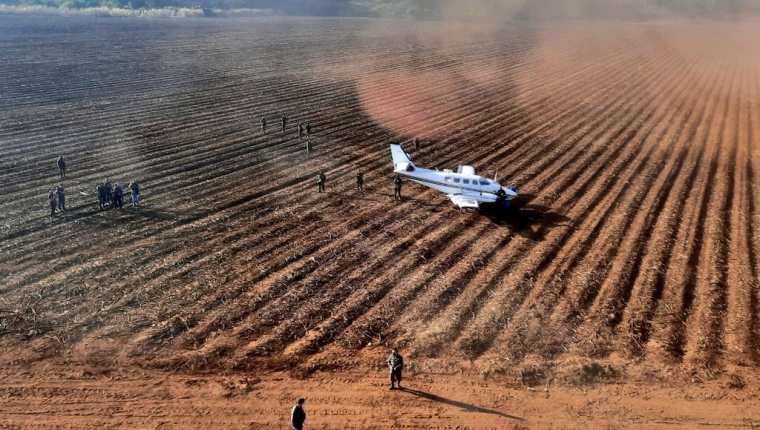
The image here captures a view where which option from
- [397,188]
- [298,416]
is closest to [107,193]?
[397,188]

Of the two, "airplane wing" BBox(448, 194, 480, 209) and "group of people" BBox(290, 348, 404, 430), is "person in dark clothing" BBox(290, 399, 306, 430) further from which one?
"airplane wing" BBox(448, 194, 480, 209)

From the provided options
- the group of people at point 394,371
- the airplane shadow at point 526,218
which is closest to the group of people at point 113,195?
the group of people at point 394,371

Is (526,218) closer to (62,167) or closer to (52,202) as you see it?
(52,202)

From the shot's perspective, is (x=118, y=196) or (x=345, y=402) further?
(x=118, y=196)

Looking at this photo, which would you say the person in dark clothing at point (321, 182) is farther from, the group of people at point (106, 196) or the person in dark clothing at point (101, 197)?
the person in dark clothing at point (101, 197)

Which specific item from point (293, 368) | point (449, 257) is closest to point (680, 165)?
point (449, 257)

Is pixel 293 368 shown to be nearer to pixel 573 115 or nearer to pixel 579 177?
pixel 579 177
